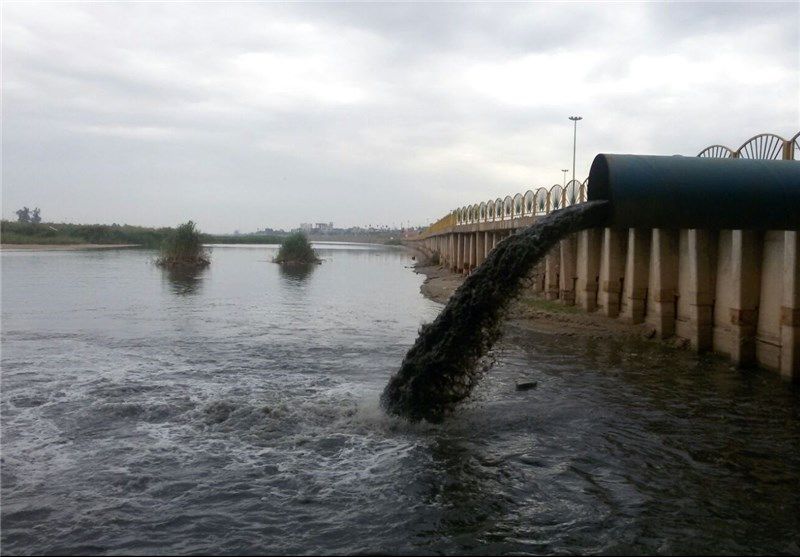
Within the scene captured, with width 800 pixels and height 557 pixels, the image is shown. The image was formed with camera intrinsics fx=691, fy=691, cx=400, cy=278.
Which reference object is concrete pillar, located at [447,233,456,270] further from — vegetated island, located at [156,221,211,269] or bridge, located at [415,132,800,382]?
bridge, located at [415,132,800,382]

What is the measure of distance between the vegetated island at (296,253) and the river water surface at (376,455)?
4555 centimetres

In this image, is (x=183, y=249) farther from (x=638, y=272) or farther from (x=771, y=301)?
(x=771, y=301)

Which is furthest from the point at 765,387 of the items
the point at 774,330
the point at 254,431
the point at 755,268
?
the point at 254,431

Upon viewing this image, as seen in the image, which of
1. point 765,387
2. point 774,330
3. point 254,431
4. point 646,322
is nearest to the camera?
point 254,431

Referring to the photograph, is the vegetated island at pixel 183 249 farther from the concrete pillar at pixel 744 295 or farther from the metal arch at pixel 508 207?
the concrete pillar at pixel 744 295

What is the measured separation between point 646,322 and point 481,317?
7.62 metres

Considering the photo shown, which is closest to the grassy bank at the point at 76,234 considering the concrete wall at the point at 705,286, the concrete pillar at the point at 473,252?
the concrete pillar at the point at 473,252

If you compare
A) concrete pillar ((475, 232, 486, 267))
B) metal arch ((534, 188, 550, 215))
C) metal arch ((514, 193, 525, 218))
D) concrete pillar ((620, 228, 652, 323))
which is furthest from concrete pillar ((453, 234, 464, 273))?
concrete pillar ((620, 228, 652, 323))

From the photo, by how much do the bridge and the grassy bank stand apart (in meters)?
72.7

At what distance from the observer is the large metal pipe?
10.5 metres

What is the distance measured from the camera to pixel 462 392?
10.5m

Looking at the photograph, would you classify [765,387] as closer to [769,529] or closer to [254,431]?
[769,529]

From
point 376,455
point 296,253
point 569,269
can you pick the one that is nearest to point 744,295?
point 569,269

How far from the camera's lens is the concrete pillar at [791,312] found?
38.4ft
